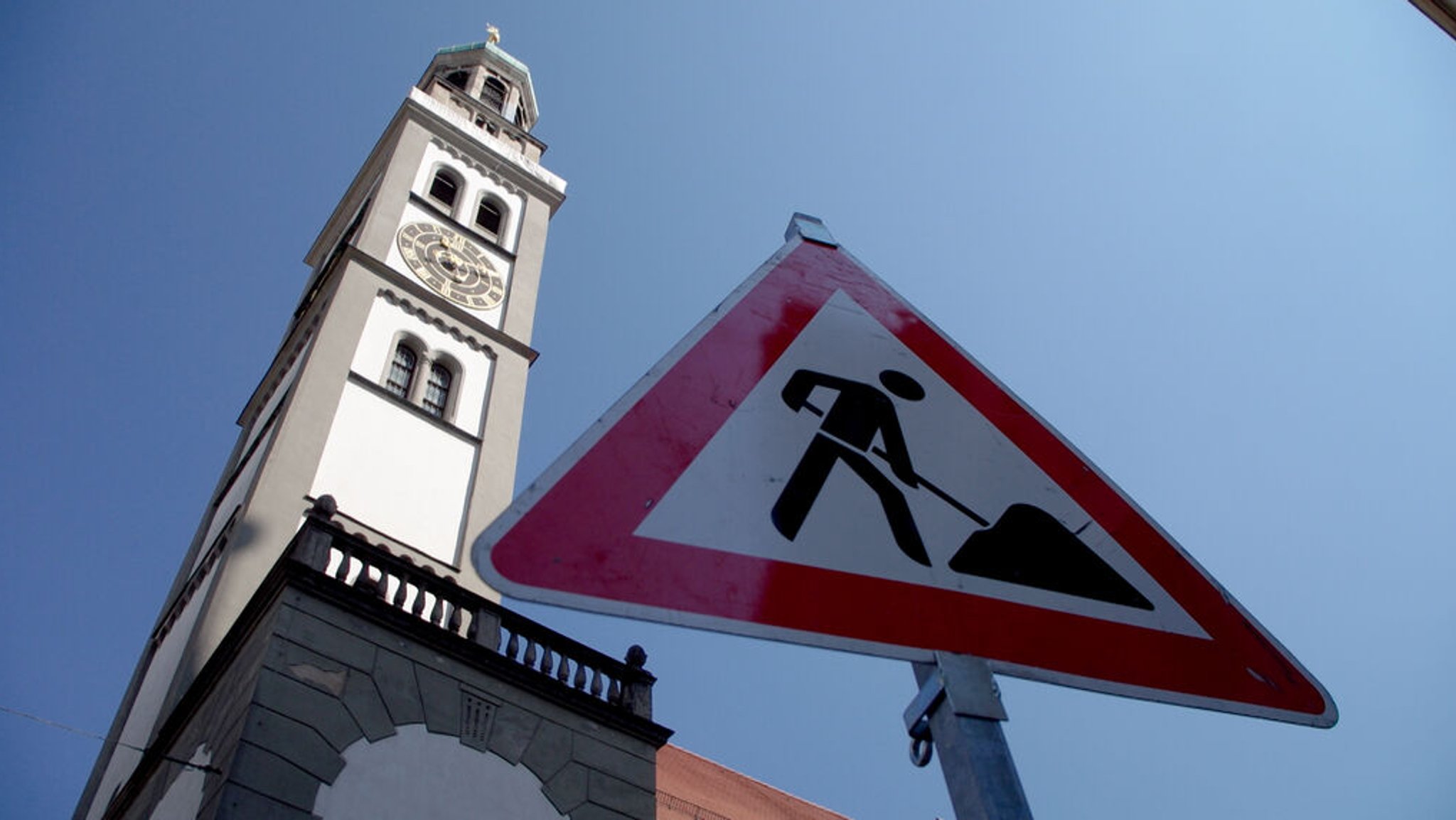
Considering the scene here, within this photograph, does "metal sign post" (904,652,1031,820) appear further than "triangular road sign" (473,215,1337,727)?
No

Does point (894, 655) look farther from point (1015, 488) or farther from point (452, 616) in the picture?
point (452, 616)

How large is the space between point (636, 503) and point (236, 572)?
1261cm

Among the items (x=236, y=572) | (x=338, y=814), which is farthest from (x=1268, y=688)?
(x=236, y=572)

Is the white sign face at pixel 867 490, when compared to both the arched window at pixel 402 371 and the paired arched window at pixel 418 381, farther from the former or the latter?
the arched window at pixel 402 371

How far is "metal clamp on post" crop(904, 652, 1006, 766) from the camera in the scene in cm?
170

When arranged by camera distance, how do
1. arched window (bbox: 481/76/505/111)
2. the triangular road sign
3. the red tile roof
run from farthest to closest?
arched window (bbox: 481/76/505/111) < the red tile roof < the triangular road sign

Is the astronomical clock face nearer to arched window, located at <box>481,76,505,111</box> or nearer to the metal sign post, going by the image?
arched window, located at <box>481,76,505,111</box>

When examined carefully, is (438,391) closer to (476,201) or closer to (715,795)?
(476,201)

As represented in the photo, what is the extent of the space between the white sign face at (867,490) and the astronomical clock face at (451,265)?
58.4 feet

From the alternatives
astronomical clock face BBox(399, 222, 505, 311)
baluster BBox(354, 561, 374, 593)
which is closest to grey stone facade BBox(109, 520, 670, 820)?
baluster BBox(354, 561, 374, 593)

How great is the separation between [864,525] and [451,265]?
63.6ft

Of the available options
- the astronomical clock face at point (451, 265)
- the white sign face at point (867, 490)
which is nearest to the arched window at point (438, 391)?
the astronomical clock face at point (451, 265)

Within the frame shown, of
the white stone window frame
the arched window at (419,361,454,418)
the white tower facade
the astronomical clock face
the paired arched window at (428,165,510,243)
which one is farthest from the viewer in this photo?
the paired arched window at (428,165,510,243)

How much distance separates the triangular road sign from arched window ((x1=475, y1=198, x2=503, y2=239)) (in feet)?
69.0
